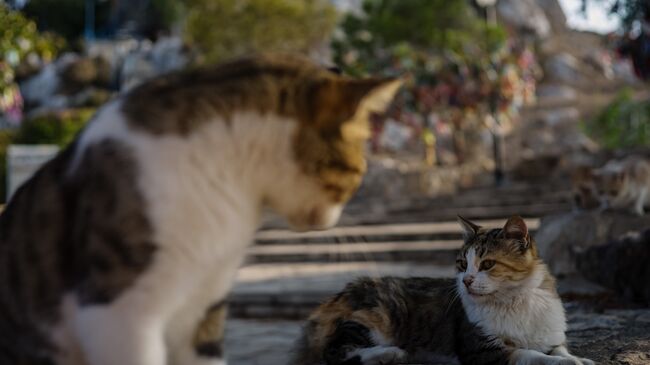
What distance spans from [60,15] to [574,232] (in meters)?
56.5

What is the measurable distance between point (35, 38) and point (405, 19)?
1135 inches

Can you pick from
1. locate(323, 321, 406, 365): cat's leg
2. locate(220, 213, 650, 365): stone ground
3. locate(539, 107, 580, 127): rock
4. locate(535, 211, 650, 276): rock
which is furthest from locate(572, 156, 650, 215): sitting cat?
locate(539, 107, 580, 127): rock

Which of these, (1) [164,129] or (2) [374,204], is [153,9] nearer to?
(2) [374,204]

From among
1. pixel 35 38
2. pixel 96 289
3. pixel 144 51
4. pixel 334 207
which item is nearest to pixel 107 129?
pixel 96 289

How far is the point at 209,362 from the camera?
1.68 metres

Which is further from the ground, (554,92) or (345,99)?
(345,99)

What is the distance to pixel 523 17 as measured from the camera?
5031cm

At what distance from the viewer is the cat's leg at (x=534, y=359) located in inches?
103

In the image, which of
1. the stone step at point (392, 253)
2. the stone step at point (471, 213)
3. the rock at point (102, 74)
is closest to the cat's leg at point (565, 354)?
the stone step at point (392, 253)

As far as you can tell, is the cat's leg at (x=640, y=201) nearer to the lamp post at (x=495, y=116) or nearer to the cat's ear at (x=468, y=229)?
the cat's ear at (x=468, y=229)

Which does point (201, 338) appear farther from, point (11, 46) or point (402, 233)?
point (402, 233)

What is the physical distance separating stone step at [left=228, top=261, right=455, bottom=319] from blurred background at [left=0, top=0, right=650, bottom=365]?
25 mm

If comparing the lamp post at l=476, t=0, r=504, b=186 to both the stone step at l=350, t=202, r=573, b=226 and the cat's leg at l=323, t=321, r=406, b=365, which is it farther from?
the cat's leg at l=323, t=321, r=406, b=365

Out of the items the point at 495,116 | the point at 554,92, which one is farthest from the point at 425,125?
the point at 554,92
